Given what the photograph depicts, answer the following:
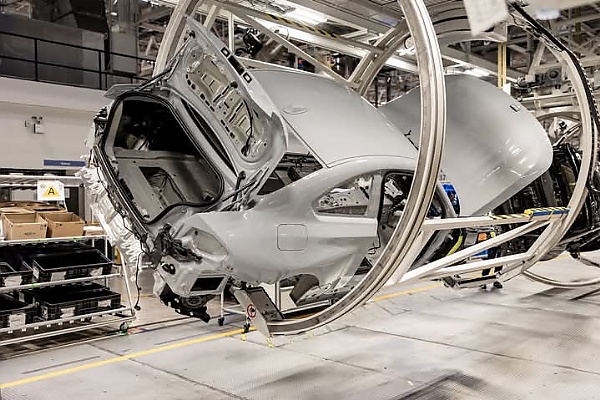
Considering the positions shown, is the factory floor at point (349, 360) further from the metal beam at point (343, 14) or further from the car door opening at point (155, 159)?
the metal beam at point (343, 14)

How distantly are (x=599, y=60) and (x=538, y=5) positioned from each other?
359 inches

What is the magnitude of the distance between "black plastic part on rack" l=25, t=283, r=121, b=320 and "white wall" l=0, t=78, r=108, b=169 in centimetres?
349

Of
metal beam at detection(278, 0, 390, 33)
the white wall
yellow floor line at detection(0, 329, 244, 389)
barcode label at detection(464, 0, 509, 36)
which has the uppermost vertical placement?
metal beam at detection(278, 0, 390, 33)

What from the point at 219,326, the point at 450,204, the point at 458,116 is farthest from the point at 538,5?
the point at 219,326

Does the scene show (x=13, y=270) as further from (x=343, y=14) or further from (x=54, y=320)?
(x=343, y=14)

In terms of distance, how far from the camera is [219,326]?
20.9 feet

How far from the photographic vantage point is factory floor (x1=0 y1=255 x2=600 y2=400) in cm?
434

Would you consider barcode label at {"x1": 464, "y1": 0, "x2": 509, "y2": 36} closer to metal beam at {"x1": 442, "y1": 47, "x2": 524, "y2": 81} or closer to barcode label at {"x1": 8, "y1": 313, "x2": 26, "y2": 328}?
barcode label at {"x1": 8, "y1": 313, "x2": 26, "y2": 328}

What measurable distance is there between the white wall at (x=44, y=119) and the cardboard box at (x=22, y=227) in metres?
3.42

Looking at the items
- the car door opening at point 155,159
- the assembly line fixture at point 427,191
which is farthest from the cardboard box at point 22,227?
the car door opening at point 155,159

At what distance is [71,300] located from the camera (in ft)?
19.6

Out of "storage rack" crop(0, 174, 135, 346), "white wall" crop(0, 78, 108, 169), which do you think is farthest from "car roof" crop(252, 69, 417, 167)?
"white wall" crop(0, 78, 108, 169)

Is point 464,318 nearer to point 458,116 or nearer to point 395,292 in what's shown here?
point 395,292

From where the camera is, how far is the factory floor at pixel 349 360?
4.34 meters
